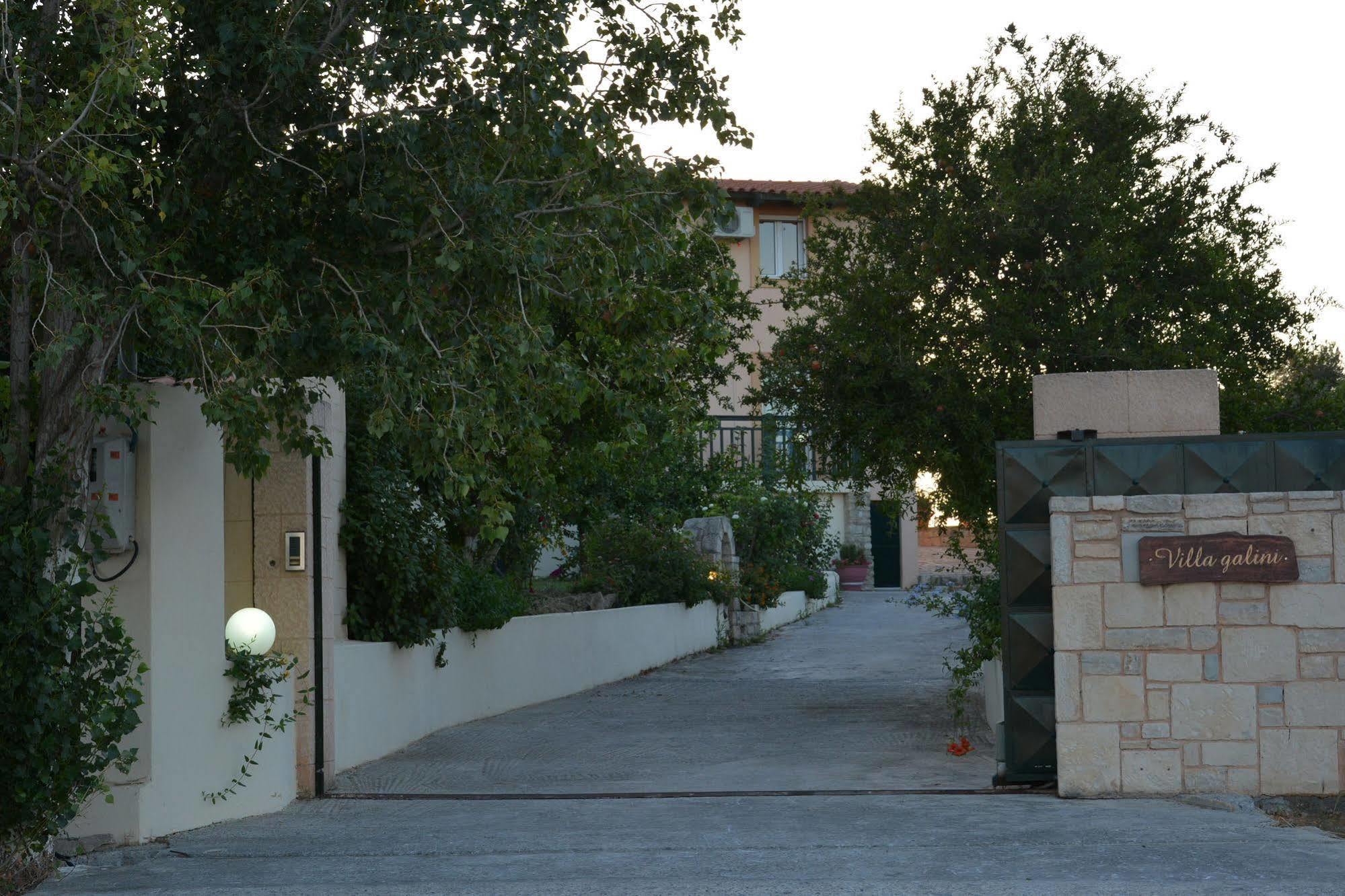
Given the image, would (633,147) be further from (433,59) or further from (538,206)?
(433,59)

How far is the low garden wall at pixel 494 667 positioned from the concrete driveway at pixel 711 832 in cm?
26

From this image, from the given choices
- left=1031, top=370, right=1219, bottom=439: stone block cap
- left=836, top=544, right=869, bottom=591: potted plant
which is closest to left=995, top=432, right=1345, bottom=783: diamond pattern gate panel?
left=1031, top=370, right=1219, bottom=439: stone block cap

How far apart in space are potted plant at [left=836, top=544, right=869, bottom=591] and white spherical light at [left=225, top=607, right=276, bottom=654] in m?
24.8

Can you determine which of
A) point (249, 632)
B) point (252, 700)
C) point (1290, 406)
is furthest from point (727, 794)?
point (1290, 406)

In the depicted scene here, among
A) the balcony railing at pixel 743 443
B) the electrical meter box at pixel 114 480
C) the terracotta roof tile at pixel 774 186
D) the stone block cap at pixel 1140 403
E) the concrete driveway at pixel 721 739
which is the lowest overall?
the concrete driveway at pixel 721 739

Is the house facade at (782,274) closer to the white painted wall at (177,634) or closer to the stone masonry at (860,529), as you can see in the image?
the stone masonry at (860,529)

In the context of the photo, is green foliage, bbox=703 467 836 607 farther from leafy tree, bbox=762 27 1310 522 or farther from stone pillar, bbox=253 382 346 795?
stone pillar, bbox=253 382 346 795

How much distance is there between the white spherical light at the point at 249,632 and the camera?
7852 mm

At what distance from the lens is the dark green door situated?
111 feet

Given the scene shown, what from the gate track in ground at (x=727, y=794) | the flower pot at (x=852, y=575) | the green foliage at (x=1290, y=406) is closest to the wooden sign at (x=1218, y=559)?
the gate track in ground at (x=727, y=794)

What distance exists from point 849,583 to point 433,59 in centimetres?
2696

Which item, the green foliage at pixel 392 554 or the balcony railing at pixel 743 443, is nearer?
the green foliage at pixel 392 554

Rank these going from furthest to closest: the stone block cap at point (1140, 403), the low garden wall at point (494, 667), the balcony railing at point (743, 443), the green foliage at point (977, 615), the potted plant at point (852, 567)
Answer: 1. the potted plant at point (852, 567)
2. the balcony railing at point (743, 443)
3. the green foliage at point (977, 615)
4. the low garden wall at point (494, 667)
5. the stone block cap at point (1140, 403)

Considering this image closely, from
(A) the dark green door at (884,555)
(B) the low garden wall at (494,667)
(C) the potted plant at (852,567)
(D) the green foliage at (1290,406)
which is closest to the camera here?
(B) the low garden wall at (494,667)
